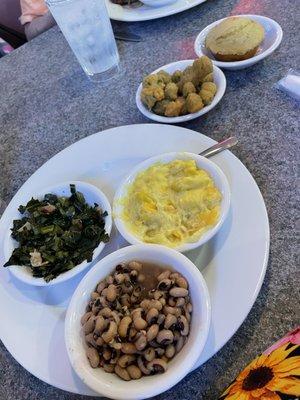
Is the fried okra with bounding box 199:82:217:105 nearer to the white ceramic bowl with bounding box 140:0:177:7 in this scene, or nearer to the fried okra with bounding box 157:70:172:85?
the fried okra with bounding box 157:70:172:85

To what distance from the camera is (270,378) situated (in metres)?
0.51

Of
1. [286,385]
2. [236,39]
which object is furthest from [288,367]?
[236,39]

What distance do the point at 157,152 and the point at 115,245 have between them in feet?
0.85

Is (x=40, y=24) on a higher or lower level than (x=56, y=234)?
higher

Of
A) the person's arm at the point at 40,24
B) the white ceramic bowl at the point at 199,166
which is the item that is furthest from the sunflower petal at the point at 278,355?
the person's arm at the point at 40,24

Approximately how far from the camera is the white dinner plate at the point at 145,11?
127 centimetres

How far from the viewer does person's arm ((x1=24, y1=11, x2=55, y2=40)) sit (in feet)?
5.27

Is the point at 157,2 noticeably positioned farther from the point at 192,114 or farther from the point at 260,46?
the point at 192,114

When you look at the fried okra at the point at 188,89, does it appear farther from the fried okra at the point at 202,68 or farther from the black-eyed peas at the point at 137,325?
the black-eyed peas at the point at 137,325

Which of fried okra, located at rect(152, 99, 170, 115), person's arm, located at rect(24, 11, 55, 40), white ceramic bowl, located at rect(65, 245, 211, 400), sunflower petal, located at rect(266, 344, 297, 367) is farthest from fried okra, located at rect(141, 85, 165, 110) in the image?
person's arm, located at rect(24, 11, 55, 40)

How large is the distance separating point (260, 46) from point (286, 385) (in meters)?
0.88

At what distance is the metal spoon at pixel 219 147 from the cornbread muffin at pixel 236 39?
0.28 m

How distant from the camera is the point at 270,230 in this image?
2.50 feet

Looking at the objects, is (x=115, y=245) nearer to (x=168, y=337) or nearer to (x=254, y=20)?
(x=168, y=337)
